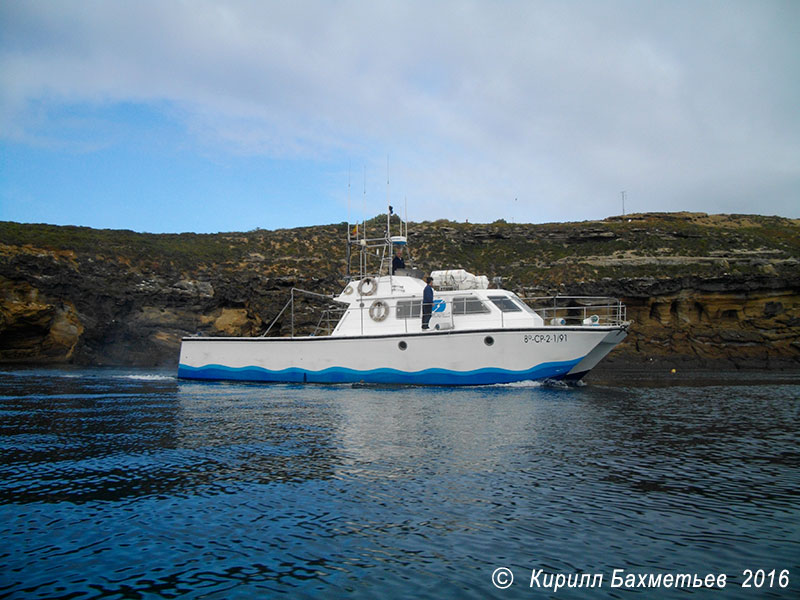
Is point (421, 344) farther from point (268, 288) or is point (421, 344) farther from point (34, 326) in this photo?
point (34, 326)

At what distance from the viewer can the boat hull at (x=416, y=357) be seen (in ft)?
59.7

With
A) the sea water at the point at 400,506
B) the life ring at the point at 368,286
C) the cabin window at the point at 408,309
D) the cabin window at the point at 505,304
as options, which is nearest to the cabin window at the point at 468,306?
the cabin window at the point at 505,304

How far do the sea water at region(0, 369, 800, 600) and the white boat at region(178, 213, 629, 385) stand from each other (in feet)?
20.9

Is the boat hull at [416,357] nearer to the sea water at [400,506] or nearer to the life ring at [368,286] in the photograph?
the life ring at [368,286]

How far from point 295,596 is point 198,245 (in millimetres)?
44424

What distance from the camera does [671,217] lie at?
58688 millimetres

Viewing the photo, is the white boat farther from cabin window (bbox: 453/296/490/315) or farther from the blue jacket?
the blue jacket

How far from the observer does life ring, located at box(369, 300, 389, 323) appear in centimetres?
Result: 2091

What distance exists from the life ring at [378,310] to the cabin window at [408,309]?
43cm

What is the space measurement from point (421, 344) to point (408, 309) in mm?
1765

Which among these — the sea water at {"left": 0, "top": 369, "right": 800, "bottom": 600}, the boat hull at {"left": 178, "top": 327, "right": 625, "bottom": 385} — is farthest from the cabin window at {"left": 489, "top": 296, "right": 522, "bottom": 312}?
the sea water at {"left": 0, "top": 369, "right": 800, "bottom": 600}

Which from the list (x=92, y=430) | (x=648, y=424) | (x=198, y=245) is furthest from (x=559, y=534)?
(x=198, y=245)

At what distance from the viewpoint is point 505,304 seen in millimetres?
19750

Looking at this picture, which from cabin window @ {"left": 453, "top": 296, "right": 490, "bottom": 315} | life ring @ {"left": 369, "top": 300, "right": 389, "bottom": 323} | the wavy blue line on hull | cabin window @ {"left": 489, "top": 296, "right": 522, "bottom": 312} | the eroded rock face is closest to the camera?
the wavy blue line on hull
